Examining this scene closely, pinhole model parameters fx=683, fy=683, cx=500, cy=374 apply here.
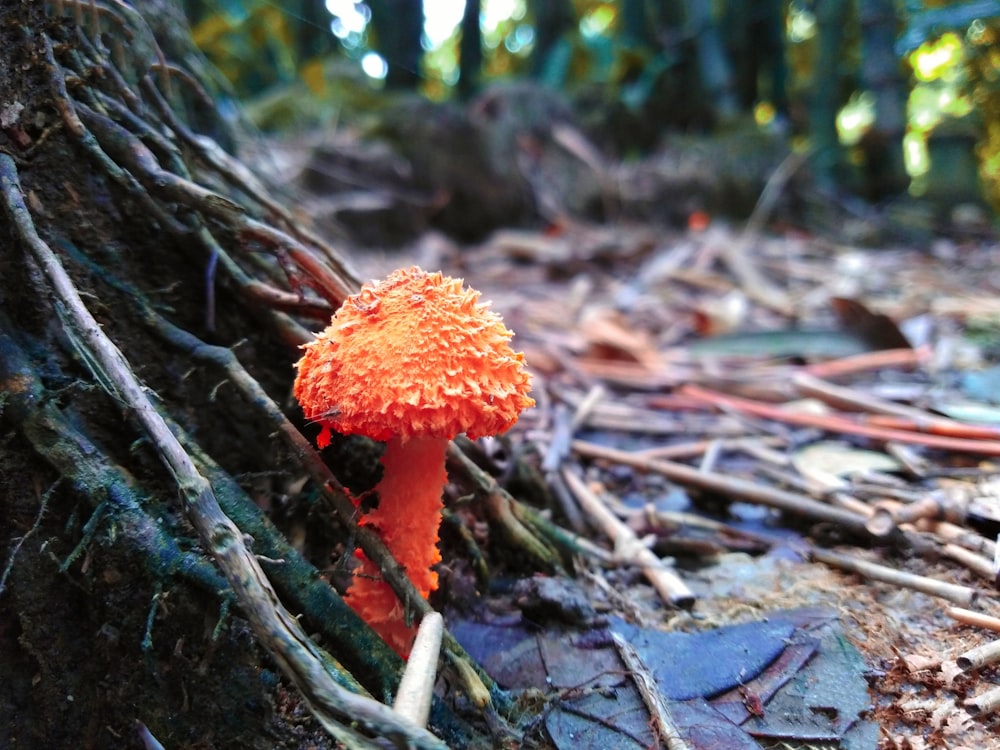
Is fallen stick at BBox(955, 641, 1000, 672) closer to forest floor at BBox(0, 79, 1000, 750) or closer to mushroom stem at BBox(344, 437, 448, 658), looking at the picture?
forest floor at BBox(0, 79, 1000, 750)

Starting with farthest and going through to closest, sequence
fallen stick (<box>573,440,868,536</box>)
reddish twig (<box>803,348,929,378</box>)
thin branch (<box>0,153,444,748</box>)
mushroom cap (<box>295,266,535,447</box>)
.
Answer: reddish twig (<box>803,348,929,378</box>), fallen stick (<box>573,440,868,536</box>), mushroom cap (<box>295,266,535,447</box>), thin branch (<box>0,153,444,748</box>)

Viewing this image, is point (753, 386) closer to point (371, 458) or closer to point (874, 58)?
point (371, 458)

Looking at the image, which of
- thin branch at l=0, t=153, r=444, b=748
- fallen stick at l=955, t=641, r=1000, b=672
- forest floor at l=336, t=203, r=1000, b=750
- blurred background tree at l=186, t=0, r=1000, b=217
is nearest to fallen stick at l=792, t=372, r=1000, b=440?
forest floor at l=336, t=203, r=1000, b=750

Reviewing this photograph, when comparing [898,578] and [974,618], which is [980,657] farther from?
[898,578]

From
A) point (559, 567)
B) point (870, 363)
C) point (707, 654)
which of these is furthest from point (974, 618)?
point (870, 363)

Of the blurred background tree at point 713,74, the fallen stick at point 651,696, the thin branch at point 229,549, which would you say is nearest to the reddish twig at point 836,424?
the fallen stick at point 651,696

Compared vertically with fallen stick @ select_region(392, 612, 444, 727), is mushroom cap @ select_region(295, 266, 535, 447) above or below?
above

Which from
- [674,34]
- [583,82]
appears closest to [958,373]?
[583,82]
